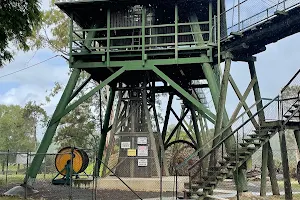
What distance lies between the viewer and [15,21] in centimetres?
1359

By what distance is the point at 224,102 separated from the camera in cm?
1733

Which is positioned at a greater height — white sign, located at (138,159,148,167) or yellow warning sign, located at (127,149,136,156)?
yellow warning sign, located at (127,149,136,156)

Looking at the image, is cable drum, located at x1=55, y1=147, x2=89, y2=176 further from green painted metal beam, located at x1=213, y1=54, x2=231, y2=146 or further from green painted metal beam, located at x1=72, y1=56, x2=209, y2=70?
green painted metal beam, located at x1=213, y1=54, x2=231, y2=146

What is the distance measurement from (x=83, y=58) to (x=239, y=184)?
9.48 meters

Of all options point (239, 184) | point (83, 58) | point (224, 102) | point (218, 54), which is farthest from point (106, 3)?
point (239, 184)

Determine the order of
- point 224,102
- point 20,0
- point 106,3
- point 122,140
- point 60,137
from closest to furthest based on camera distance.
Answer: point 20,0 < point 224,102 < point 106,3 < point 122,140 < point 60,137

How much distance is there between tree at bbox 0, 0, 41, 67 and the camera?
1324 centimetres

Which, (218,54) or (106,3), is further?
(106,3)

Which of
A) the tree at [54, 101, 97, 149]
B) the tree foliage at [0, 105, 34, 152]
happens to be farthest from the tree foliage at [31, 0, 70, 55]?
the tree foliage at [0, 105, 34, 152]

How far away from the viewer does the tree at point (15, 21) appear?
13243mm

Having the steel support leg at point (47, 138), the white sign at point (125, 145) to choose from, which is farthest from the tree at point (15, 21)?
the white sign at point (125, 145)

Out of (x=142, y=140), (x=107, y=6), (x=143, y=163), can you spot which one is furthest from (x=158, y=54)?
(x=143, y=163)

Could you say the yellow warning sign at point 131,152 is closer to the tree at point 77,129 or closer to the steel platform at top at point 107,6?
the steel platform at top at point 107,6

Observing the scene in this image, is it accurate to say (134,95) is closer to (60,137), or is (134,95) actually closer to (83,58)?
(83,58)
